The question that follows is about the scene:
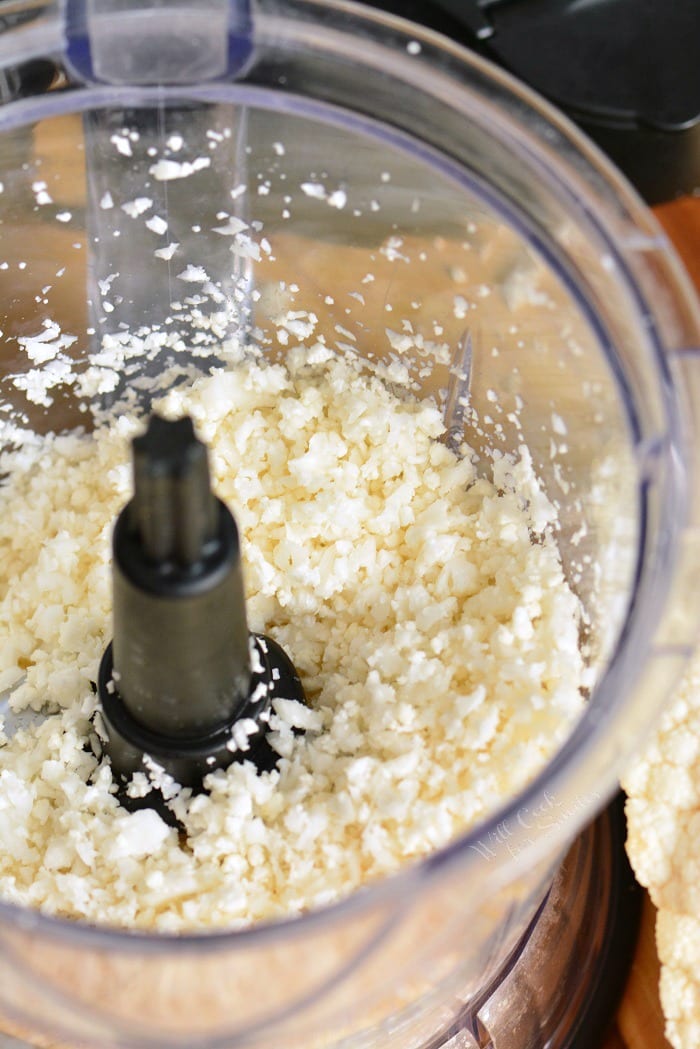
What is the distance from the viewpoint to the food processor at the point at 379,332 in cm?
42

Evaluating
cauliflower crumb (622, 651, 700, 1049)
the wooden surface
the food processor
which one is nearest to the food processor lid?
the food processor

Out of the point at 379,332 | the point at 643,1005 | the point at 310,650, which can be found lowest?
the point at 643,1005

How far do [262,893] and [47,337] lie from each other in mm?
365

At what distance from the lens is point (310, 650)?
0.66m

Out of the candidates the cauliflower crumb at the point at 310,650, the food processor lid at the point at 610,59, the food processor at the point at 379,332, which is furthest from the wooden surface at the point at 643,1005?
the food processor lid at the point at 610,59

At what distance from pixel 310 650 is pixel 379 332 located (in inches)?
7.8

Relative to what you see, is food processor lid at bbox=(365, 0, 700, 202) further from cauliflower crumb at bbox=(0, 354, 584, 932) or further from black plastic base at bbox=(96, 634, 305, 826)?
black plastic base at bbox=(96, 634, 305, 826)

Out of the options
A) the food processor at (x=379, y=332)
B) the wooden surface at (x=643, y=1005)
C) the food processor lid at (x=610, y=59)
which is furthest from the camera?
the food processor lid at (x=610, y=59)

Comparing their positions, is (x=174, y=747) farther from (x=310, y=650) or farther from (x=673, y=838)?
(x=673, y=838)

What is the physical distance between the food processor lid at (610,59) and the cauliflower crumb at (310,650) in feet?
0.83

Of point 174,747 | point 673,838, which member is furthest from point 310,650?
point 673,838

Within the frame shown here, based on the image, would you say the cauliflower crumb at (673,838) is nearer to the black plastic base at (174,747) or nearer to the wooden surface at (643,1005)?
the wooden surface at (643,1005)

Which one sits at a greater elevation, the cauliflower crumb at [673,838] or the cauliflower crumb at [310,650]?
the cauliflower crumb at [310,650]

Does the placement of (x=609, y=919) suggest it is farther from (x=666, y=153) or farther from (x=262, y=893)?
(x=666, y=153)
